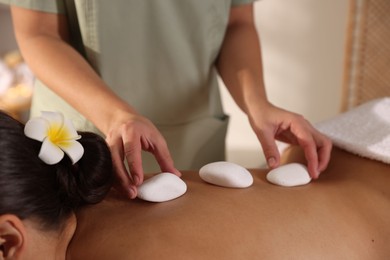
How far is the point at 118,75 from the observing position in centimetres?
122

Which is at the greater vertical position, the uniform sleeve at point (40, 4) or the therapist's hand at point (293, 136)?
the uniform sleeve at point (40, 4)

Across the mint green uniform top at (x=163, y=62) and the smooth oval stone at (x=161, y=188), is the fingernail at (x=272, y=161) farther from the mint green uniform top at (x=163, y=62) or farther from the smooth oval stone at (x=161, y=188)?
the mint green uniform top at (x=163, y=62)

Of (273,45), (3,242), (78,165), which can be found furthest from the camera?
(273,45)

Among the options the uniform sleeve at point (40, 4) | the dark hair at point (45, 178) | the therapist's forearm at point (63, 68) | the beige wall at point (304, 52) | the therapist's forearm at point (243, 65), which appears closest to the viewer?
the dark hair at point (45, 178)

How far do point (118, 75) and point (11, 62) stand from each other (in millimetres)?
1455

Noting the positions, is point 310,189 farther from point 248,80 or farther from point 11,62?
point 11,62

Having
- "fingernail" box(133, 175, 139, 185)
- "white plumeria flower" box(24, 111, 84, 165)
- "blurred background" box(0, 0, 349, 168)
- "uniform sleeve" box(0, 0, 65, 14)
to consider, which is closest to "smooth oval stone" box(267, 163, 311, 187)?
"fingernail" box(133, 175, 139, 185)

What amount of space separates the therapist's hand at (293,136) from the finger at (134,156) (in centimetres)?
30

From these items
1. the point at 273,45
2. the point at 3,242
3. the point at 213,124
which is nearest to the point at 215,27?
the point at 213,124

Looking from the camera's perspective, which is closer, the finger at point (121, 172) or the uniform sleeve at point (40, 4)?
the finger at point (121, 172)

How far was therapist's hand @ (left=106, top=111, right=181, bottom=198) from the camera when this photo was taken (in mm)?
873

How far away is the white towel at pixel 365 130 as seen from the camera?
1.10m

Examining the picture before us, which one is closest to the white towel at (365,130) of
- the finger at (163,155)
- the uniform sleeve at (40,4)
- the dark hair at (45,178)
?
the finger at (163,155)

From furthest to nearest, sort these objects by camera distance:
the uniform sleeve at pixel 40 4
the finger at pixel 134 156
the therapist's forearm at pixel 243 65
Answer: the therapist's forearm at pixel 243 65 < the uniform sleeve at pixel 40 4 < the finger at pixel 134 156
